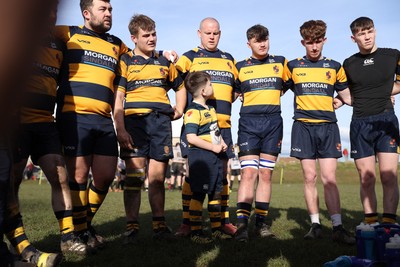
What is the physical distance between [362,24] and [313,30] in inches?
27.7

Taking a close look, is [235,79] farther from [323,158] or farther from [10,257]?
[10,257]

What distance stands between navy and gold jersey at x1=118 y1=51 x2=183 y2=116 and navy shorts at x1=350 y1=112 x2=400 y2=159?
283 centimetres

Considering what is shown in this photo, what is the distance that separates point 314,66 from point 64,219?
423 cm

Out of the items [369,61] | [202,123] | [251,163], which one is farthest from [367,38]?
[202,123]

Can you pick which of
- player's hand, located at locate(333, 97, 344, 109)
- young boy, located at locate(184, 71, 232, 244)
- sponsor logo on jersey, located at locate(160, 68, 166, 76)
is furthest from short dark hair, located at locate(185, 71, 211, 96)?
player's hand, located at locate(333, 97, 344, 109)

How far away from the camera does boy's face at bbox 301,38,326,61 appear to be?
6.27 metres

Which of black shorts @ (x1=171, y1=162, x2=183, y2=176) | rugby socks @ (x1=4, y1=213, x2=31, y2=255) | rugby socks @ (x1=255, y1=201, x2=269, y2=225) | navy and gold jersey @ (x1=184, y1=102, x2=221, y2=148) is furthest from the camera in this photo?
black shorts @ (x1=171, y1=162, x2=183, y2=176)

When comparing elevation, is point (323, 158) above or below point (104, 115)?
below

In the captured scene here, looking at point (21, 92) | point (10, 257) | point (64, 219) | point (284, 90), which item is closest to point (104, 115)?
point (64, 219)

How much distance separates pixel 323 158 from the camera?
6152mm

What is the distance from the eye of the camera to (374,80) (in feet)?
19.9

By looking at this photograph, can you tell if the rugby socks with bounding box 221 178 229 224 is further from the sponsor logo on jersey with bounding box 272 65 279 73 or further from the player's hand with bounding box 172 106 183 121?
the sponsor logo on jersey with bounding box 272 65 279 73

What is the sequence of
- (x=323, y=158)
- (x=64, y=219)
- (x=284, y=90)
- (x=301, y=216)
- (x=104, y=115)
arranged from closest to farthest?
(x=64, y=219)
(x=104, y=115)
(x=323, y=158)
(x=284, y=90)
(x=301, y=216)

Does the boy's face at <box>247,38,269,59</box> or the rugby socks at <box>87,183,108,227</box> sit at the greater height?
the boy's face at <box>247,38,269,59</box>
